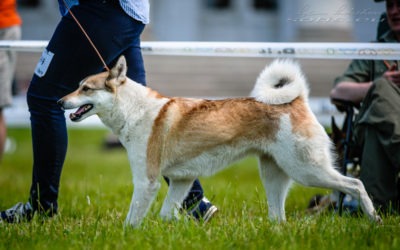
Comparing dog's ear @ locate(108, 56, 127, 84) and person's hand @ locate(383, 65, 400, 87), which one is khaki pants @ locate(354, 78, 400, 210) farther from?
dog's ear @ locate(108, 56, 127, 84)

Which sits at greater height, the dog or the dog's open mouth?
the dog's open mouth

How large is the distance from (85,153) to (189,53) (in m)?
7.02

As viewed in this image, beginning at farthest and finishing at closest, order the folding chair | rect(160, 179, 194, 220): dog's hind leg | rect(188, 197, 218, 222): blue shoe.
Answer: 1. the folding chair
2. rect(188, 197, 218, 222): blue shoe
3. rect(160, 179, 194, 220): dog's hind leg

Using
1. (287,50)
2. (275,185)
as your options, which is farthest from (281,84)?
(275,185)

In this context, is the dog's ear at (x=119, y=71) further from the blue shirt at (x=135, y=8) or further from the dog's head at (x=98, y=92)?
the blue shirt at (x=135, y=8)

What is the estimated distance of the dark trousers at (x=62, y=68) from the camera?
373cm

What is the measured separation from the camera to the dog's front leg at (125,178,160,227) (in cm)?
374

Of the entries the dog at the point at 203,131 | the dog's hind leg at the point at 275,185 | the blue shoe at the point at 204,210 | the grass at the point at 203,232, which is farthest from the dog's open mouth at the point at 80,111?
the dog's hind leg at the point at 275,185

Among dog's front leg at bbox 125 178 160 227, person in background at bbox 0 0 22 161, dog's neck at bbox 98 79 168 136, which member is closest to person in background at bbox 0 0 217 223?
dog's neck at bbox 98 79 168 136

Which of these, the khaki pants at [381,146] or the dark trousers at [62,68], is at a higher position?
the dark trousers at [62,68]

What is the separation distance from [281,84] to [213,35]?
11.7 m

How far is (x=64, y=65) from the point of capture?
3.75 m

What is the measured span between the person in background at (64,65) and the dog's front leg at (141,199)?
13.1 inches

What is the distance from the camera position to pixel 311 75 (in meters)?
15.3
